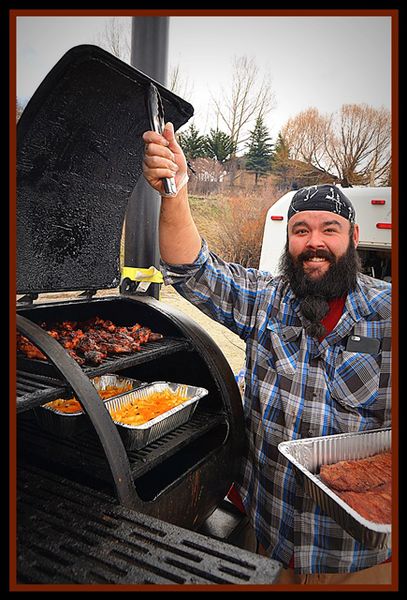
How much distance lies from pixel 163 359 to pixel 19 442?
2.84 feet

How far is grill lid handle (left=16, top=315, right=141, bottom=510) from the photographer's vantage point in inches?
51.8

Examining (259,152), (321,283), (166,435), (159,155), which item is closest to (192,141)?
(259,152)

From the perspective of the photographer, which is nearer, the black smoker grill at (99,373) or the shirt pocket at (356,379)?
the black smoker grill at (99,373)

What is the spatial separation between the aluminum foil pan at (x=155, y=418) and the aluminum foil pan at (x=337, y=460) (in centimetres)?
45

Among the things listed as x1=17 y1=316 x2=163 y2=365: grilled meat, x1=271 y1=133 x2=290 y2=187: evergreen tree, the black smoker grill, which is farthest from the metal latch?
x1=271 y1=133 x2=290 y2=187: evergreen tree

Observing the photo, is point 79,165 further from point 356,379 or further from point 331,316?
point 356,379

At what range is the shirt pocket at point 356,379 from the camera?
2043 millimetres

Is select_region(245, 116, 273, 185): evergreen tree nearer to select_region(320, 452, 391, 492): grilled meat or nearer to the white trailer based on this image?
the white trailer

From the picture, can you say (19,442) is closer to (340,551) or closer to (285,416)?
(285,416)

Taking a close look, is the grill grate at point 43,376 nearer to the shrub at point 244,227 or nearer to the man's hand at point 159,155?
the man's hand at point 159,155

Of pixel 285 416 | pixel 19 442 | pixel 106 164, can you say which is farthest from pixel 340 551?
pixel 106 164

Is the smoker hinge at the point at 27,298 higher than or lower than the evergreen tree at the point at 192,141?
lower

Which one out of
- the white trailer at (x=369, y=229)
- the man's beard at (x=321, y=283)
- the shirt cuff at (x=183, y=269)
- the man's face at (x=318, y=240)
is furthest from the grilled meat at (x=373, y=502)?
the white trailer at (x=369, y=229)

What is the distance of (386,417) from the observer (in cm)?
205
